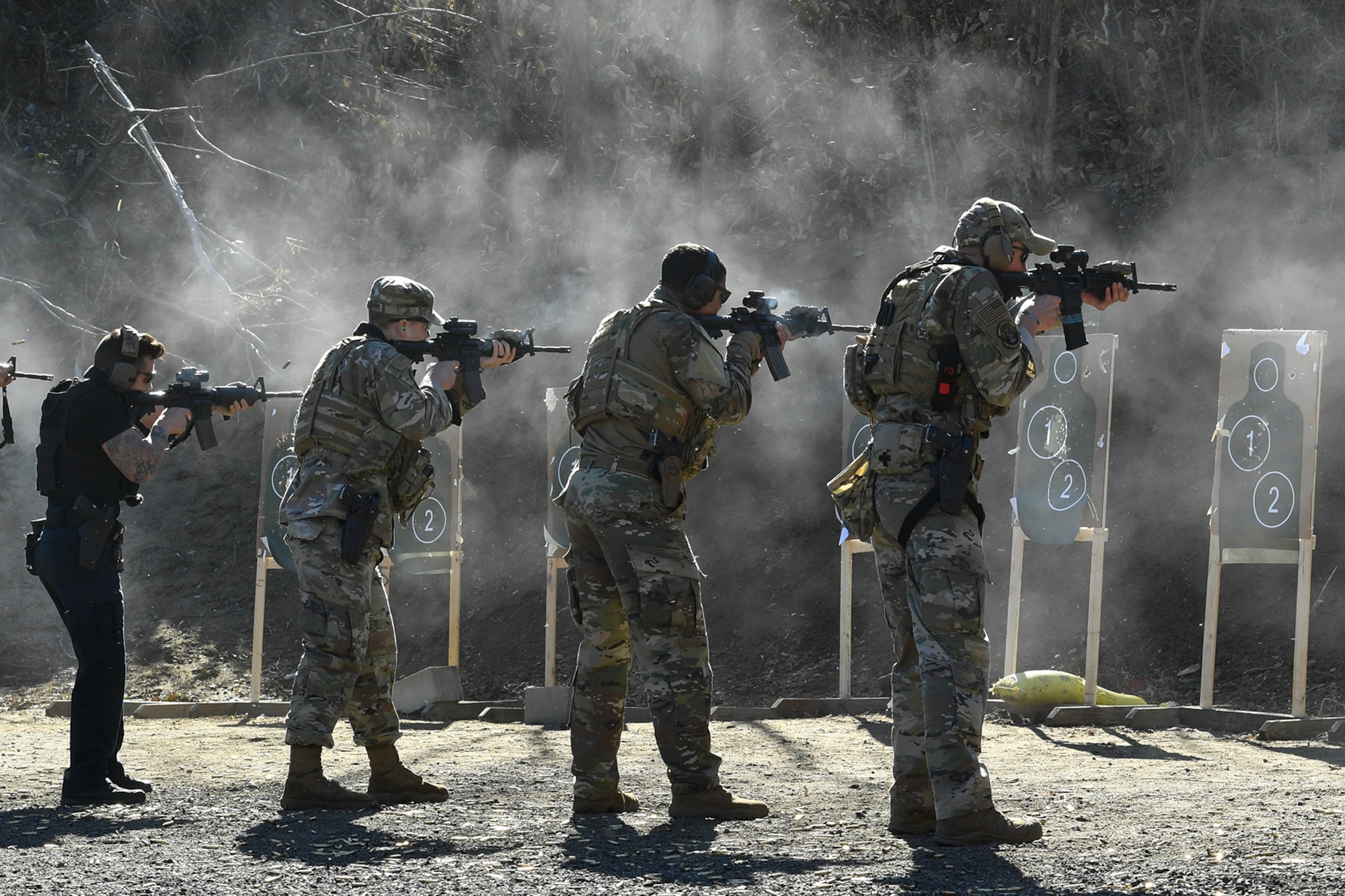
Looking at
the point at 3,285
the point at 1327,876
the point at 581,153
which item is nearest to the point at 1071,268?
the point at 1327,876

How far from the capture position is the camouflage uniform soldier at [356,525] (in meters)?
4.54

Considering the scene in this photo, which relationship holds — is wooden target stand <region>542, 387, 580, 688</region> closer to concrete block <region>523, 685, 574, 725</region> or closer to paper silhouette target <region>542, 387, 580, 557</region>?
paper silhouette target <region>542, 387, 580, 557</region>

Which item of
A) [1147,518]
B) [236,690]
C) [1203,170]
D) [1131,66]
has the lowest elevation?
[236,690]

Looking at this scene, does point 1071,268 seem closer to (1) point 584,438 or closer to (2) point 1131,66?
(1) point 584,438

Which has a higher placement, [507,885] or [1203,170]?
[1203,170]

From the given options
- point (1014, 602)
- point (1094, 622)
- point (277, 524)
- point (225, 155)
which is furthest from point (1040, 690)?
point (225, 155)

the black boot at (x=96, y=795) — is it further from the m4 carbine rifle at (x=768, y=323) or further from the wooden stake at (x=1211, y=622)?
the wooden stake at (x=1211, y=622)

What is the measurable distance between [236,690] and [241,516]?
126 inches

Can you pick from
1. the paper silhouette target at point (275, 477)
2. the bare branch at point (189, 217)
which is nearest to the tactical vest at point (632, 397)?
the paper silhouette target at point (275, 477)

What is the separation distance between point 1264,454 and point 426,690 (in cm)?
527

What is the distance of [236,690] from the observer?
1064 cm

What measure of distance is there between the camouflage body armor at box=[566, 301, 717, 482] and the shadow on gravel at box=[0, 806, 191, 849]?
2.02 m

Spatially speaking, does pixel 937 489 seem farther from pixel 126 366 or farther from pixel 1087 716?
pixel 1087 716

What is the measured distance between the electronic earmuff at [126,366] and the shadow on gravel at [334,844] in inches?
75.5
